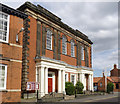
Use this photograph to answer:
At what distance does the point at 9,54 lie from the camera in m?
13.5

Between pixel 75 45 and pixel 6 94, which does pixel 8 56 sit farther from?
pixel 75 45

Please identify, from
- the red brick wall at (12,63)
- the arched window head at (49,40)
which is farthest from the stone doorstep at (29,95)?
the arched window head at (49,40)

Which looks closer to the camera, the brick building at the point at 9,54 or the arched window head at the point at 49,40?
the brick building at the point at 9,54

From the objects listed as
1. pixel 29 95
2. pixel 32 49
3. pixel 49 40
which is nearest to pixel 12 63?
pixel 29 95

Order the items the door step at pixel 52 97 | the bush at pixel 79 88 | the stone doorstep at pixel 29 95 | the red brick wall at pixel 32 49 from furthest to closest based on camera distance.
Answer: the bush at pixel 79 88 < the red brick wall at pixel 32 49 < the stone doorstep at pixel 29 95 < the door step at pixel 52 97

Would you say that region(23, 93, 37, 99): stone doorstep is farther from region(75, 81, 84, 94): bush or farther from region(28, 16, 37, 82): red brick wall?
region(75, 81, 84, 94): bush

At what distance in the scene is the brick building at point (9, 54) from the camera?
12.9 m

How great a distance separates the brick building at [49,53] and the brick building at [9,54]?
306cm

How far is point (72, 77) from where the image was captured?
25938mm

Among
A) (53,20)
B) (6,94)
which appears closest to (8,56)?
(6,94)

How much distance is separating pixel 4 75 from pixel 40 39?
783 cm

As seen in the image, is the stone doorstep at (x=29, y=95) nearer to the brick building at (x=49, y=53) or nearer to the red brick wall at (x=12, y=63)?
the brick building at (x=49, y=53)

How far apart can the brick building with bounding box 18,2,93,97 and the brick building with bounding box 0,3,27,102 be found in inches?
120

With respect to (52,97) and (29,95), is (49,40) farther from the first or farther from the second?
(29,95)
